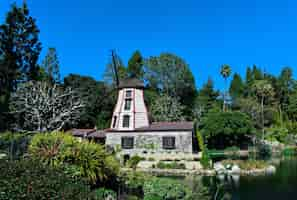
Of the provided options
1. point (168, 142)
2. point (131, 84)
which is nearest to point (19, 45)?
point (131, 84)

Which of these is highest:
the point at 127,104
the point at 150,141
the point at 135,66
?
the point at 135,66

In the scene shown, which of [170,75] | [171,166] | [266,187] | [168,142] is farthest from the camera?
[170,75]

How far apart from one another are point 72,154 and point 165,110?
26.8 metres

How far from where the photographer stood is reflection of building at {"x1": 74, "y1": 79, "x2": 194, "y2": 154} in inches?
921

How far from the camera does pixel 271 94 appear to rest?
46156mm

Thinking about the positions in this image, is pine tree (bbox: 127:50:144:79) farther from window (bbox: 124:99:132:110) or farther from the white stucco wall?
window (bbox: 124:99:132:110)

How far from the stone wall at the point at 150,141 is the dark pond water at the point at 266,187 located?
7585 mm

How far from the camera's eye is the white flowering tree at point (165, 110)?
3503 centimetres

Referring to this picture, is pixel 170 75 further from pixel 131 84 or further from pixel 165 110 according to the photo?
pixel 131 84

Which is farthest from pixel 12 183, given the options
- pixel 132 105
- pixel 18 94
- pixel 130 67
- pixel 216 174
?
pixel 130 67

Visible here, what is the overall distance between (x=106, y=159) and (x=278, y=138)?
124ft

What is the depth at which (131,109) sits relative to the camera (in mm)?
25391

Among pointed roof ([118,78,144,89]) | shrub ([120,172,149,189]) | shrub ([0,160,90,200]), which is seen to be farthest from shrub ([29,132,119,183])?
pointed roof ([118,78,144,89])

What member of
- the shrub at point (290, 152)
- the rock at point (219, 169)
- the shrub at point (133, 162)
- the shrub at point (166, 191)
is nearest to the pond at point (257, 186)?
the shrub at point (166, 191)
